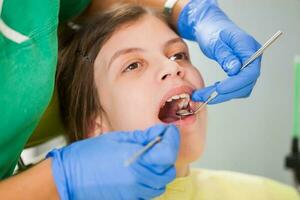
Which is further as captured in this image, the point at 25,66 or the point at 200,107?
the point at 200,107

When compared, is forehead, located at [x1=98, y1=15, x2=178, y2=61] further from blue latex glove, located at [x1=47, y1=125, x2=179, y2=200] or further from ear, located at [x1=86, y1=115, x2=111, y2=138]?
blue latex glove, located at [x1=47, y1=125, x2=179, y2=200]

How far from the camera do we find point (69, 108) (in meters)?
1.39

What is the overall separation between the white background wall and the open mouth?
65cm

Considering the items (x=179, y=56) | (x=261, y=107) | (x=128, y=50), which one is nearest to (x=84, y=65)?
(x=128, y=50)

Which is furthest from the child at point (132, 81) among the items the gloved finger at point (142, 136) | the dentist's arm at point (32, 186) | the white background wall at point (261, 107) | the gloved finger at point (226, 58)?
the white background wall at point (261, 107)

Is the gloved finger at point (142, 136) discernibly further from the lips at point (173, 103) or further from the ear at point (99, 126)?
the ear at point (99, 126)

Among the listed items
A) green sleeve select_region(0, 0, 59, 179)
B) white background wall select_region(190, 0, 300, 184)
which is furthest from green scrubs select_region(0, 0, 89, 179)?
white background wall select_region(190, 0, 300, 184)

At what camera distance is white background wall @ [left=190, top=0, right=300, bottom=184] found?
5.89 feet

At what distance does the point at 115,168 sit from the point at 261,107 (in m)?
1.18

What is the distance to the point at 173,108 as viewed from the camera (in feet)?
4.20

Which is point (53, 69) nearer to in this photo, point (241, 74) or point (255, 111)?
point (241, 74)

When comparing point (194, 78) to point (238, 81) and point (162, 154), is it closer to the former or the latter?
point (238, 81)

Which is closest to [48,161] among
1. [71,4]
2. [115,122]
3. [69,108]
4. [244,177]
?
[115,122]

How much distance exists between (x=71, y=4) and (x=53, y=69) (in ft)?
1.49
